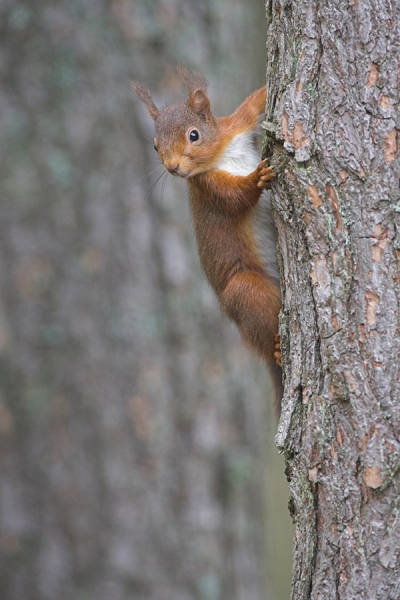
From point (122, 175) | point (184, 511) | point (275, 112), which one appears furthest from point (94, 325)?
A: point (275, 112)

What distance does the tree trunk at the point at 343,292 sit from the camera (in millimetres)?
1758

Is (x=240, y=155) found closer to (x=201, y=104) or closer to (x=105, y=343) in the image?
(x=201, y=104)

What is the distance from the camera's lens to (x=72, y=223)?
3.92 metres

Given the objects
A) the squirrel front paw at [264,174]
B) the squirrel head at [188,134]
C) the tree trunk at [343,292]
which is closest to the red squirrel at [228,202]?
the squirrel head at [188,134]

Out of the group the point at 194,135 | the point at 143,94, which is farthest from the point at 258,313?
the point at 143,94

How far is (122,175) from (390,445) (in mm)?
2608

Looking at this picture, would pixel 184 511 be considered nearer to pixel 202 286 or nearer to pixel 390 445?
pixel 202 286

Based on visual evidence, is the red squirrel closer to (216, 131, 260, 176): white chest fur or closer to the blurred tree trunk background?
(216, 131, 260, 176): white chest fur

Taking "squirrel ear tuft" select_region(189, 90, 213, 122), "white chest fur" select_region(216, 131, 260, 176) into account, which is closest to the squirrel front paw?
"white chest fur" select_region(216, 131, 260, 176)

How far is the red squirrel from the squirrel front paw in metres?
0.21

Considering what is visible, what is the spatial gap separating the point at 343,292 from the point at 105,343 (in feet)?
7.34

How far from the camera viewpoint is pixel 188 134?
9.09 feet

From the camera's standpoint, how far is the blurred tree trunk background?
3.87 m

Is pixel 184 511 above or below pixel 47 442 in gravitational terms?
below
